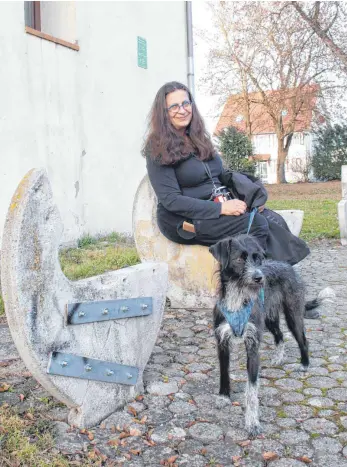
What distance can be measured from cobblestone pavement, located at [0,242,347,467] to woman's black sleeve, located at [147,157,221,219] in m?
1.10

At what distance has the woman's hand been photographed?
14.9 ft

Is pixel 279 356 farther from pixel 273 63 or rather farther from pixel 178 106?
pixel 273 63

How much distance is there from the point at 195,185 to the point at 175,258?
0.87m

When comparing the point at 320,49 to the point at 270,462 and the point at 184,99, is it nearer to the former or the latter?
the point at 184,99

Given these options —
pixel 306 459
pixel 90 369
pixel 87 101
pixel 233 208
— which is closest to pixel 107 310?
pixel 90 369

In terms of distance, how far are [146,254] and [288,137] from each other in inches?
1346

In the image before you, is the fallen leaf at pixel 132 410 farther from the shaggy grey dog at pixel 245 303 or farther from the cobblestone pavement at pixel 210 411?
the shaggy grey dog at pixel 245 303

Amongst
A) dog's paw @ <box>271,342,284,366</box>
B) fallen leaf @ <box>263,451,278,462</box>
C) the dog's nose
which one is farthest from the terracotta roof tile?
fallen leaf @ <box>263,451,278,462</box>

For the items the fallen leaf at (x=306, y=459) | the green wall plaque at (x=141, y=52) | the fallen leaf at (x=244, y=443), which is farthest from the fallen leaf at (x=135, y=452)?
the green wall plaque at (x=141, y=52)

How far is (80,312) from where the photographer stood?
3014 mm

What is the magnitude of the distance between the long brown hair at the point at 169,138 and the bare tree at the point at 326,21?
2145 centimetres

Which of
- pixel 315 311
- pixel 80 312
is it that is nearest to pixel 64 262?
pixel 315 311

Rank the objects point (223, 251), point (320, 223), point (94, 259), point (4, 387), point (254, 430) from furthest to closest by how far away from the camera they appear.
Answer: point (320, 223), point (94, 259), point (4, 387), point (223, 251), point (254, 430)

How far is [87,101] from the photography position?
9.20m
